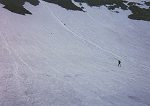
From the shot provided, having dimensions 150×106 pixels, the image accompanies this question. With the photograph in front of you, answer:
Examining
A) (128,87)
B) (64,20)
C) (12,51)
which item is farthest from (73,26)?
(128,87)

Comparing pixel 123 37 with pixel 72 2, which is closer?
pixel 123 37

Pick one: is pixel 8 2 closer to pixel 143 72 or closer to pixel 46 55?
pixel 46 55

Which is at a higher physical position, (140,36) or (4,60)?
(4,60)

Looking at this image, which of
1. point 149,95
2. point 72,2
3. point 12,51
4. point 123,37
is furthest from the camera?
point 72,2

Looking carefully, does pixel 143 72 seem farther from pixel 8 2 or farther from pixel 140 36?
pixel 8 2

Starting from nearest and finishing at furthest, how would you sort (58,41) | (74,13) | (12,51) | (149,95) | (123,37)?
(149,95) < (12,51) < (58,41) < (123,37) < (74,13)

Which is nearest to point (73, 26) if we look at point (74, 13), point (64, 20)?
point (64, 20)
